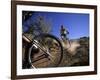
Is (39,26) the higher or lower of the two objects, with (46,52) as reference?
higher

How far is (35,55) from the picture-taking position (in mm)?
1945

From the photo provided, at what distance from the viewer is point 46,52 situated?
197 centimetres

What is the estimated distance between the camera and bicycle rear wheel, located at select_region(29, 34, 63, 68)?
1942 millimetres

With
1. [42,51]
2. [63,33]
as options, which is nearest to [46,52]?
[42,51]

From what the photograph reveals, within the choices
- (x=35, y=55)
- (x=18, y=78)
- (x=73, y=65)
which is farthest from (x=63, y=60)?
(x=18, y=78)

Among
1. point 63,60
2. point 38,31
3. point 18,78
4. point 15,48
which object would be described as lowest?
point 18,78

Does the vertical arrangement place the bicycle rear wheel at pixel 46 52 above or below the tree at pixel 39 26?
below

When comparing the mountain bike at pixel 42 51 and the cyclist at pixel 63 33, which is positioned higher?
the cyclist at pixel 63 33

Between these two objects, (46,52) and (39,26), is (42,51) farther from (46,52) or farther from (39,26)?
(39,26)

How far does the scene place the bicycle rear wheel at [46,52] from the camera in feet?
6.37

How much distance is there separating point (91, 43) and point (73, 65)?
11.5 inches

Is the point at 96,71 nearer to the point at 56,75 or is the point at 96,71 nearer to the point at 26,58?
the point at 56,75

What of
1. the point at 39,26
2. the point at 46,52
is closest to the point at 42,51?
the point at 46,52

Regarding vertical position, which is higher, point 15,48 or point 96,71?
point 15,48
